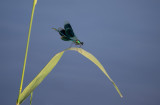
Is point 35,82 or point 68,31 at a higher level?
point 68,31

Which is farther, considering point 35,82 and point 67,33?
point 67,33

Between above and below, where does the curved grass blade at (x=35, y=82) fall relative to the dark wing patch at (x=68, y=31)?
below

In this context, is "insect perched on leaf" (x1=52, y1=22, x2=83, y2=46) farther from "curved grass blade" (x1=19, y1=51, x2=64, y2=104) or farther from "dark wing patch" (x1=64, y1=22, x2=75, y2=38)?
"curved grass blade" (x1=19, y1=51, x2=64, y2=104)

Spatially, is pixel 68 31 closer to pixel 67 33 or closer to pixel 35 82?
pixel 67 33

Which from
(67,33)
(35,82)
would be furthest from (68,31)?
(35,82)

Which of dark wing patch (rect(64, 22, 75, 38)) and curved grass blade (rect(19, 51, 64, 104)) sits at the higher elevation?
dark wing patch (rect(64, 22, 75, 38))

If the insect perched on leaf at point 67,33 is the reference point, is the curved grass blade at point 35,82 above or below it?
below

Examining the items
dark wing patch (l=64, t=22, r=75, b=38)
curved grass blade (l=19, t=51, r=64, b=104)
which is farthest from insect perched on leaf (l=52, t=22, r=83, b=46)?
curved grass blade (l=19, t=51, r=64, b=104)

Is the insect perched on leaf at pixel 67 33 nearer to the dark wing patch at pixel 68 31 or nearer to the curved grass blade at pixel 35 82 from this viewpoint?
the dark wing patch at pixel 68 31

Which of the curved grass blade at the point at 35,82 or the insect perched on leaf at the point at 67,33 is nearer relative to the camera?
the curved grass blade at the point at 35,82

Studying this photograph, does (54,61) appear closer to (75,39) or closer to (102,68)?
(102,68)

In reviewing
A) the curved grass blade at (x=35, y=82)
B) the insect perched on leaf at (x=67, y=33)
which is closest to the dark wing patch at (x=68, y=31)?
the insect perched on leaf at (x=67, y=33)
